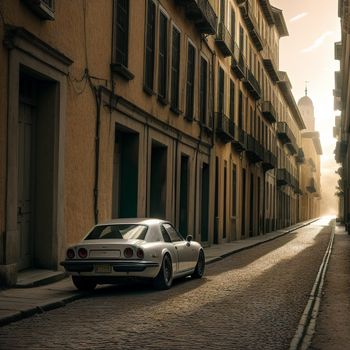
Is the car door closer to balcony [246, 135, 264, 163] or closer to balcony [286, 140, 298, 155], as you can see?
balcony [246, 135, 264, 163]

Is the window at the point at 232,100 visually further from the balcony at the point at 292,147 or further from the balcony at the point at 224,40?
the balcony at the point at 292,147

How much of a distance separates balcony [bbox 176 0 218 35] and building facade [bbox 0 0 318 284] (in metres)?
0.08

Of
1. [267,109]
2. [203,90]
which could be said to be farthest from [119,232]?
[267,109]

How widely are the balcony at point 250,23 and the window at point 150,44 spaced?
1658cm

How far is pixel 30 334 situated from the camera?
25.1 feet

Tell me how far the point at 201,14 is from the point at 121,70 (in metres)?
8.67

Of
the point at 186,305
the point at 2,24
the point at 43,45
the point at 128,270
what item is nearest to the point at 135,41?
the point at 43,45

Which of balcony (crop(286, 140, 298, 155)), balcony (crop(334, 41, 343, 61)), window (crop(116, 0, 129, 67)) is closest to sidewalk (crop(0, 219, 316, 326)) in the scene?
window (crop(116, 0, 129, 67))

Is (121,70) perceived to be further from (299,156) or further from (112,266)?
(299,156)

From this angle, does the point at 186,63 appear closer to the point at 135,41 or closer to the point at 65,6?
the point at 135,41

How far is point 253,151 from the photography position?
38.9 metres

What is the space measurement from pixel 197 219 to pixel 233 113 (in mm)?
9381

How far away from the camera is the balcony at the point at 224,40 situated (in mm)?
29797

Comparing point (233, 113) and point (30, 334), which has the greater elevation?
point (233, 113)
